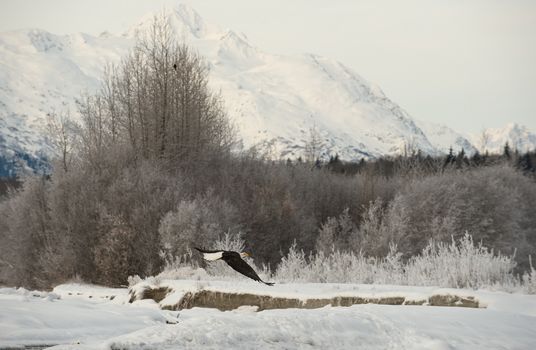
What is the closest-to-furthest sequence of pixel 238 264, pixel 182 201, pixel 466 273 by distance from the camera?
pixel 238 264, pixel 466 273, pixel 182 201

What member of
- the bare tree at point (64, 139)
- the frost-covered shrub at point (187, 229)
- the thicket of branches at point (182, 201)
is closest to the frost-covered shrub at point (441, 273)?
the frost-covered shrub at point (187, 229)

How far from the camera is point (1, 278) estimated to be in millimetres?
34844

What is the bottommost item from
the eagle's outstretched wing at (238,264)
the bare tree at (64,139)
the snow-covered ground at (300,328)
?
the snow-covered ground at (300,328)

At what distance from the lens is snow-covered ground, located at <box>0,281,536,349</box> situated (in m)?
9.46

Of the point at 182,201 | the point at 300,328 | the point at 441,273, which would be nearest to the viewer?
the point at 300,328

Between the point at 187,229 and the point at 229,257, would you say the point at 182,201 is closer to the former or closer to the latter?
the point at 187,229

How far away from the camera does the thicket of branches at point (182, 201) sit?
3019 cm

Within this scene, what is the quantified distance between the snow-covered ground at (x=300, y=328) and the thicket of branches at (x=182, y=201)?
15160 mm

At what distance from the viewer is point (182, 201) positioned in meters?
30.0

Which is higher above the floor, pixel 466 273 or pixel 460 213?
pixel 460 213

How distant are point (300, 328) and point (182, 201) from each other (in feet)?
67.1

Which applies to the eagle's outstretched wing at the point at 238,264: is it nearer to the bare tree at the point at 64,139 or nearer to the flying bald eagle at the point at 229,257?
the flying bald eagle at the point at 229,257

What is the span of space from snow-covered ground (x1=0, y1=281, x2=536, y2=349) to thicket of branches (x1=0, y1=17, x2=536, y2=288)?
15160 mm

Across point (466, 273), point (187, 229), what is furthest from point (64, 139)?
point (466, 273)
